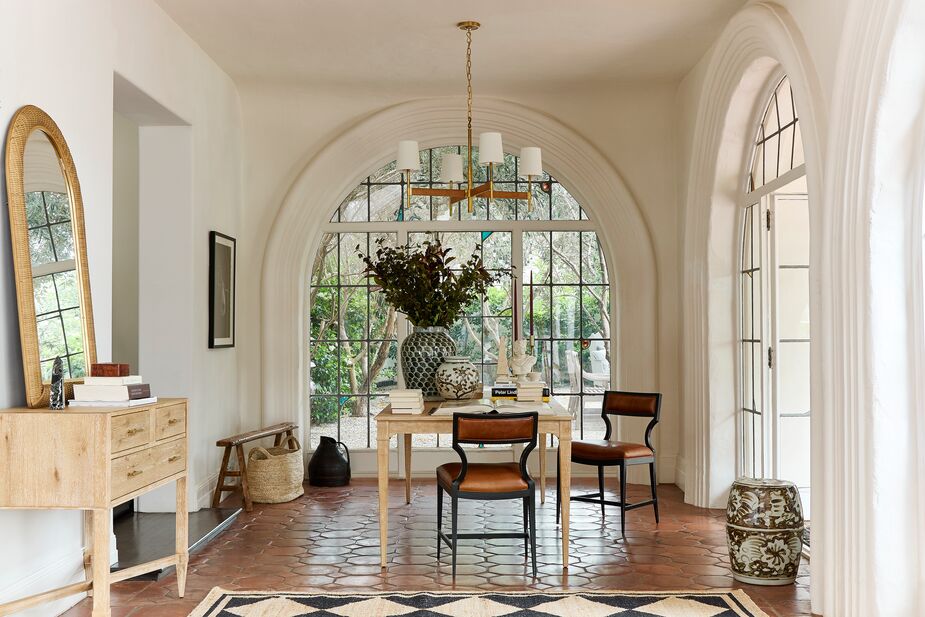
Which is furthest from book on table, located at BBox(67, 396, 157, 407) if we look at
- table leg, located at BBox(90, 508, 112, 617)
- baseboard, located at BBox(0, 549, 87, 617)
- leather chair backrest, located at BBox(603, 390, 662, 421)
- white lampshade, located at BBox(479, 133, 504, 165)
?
leather chair backrest, located at BBox(603, 390, 662, 421)

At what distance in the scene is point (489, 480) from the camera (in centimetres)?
Result: 488

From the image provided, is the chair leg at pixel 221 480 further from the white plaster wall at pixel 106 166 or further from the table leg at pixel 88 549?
the table leg at pixel 88 549

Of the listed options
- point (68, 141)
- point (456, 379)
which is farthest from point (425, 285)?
point (68, 141)

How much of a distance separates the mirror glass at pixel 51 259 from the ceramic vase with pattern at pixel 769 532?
3.53 meters

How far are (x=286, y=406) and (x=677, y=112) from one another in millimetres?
4315

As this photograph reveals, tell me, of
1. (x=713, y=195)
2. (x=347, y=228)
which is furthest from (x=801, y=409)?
(x=347, y=228)

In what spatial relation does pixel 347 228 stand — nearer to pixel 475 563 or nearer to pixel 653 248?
pixel 653 248

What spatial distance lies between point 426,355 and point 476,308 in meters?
2.19

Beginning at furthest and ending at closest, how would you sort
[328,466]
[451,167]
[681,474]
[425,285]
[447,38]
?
[328,466] → [681,474] → [447,38] → [451,167] → [425,285]

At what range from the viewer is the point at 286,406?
781 centimetres

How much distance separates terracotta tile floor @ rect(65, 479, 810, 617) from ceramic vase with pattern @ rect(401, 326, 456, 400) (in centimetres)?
101

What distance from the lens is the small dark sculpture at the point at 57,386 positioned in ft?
12.7

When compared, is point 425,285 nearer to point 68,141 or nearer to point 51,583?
point 68,141

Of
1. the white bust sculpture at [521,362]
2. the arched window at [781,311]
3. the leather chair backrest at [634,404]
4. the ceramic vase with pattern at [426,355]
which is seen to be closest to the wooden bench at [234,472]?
the ceramic vase with pattern at [426,355]
